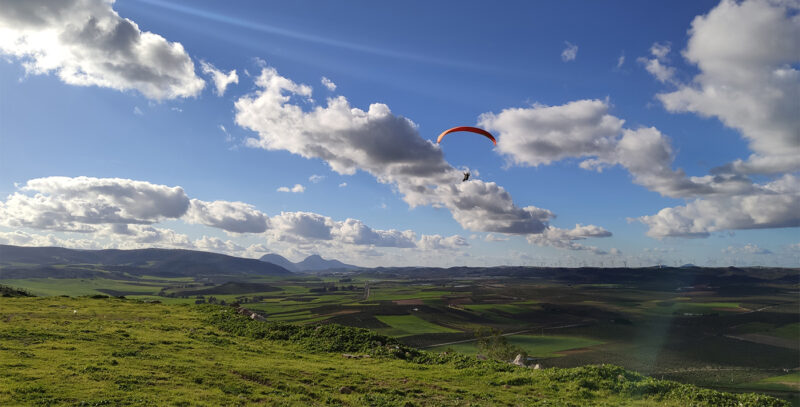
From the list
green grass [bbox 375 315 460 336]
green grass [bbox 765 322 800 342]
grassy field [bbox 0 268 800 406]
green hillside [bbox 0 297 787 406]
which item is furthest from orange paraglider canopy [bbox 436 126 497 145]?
green grass [bbox 765 322 800 342]

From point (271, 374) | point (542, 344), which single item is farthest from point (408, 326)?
point (271, 374)

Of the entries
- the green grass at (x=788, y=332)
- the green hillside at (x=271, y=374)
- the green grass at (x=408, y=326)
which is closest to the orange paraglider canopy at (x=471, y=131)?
the green hillside at (x=271, y=374)

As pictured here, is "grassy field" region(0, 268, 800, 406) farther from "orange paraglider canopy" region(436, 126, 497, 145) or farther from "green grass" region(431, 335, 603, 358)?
"orange paraglider canopy" region(436, 126, 497, 145)

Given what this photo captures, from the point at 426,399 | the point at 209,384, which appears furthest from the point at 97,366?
the point at 426,399

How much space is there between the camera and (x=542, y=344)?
123062 mm

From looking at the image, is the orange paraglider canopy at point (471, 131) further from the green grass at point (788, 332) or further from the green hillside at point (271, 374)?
the green grass at point (788, 332)

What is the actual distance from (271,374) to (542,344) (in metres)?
117

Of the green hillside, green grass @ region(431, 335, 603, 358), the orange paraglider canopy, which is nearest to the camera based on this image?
the green hillside

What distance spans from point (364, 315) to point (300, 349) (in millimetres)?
139617

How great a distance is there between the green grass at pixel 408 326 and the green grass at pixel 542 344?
22966mm

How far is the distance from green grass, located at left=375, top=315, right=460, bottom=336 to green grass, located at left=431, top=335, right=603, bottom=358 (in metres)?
23.0

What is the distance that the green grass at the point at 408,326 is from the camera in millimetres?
134125

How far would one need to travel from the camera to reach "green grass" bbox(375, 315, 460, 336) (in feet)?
440

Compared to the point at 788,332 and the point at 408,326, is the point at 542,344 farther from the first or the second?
the point at 788,332
